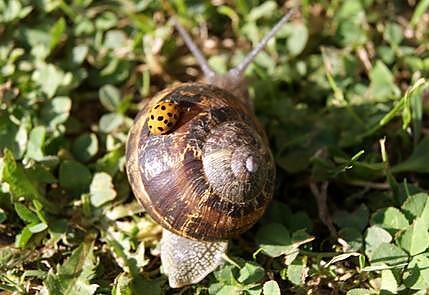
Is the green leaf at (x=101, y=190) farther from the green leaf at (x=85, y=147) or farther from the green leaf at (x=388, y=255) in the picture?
the green leaf at (x=388, y=255)

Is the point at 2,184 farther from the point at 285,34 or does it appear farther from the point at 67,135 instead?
the point at 285,34

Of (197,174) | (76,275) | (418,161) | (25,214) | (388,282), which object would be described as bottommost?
(76,275)

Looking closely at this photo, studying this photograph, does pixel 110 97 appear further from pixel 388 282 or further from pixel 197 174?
pixel 388 282

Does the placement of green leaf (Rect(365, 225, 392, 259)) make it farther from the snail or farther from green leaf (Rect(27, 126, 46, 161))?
green leaf (Rect(27, 126, 46, 161))

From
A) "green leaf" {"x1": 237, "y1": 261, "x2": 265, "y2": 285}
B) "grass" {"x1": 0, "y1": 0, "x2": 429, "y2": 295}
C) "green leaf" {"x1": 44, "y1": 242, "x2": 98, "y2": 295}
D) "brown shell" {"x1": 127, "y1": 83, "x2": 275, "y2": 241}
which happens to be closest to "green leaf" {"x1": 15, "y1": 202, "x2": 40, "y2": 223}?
"grass" {"x1": 0, "y1": 0, "x2": 429, "y2": 295}

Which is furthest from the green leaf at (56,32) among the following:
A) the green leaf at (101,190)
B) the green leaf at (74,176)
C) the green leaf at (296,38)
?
the green leaf at (296,38)

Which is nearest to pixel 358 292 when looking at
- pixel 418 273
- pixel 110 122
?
pixel 418 273

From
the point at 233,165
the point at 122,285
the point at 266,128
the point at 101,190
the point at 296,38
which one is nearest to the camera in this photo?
the point at 233,165
